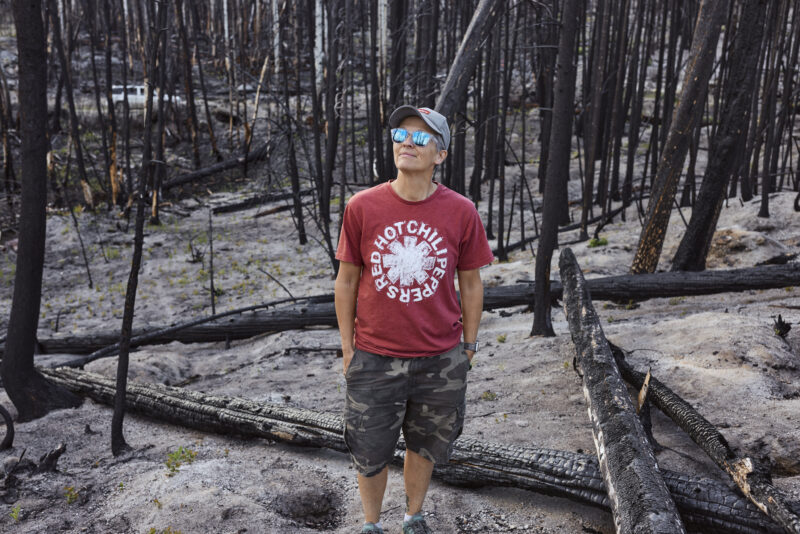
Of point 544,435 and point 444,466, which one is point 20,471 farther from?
point 544,435

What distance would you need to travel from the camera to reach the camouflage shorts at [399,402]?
2.43 metres

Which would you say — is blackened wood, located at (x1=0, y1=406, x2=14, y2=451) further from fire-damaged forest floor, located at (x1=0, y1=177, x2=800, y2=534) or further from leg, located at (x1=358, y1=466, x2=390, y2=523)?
leg, located at (x1=358, y1=466, x2=390, y2=523)

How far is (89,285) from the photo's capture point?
1051cm

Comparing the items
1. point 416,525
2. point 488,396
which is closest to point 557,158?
point 488,396

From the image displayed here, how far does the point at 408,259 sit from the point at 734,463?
5.40 ft

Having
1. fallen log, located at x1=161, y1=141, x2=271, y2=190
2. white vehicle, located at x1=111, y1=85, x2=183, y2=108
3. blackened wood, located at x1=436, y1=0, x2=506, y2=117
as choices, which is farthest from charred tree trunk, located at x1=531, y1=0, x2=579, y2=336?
white vehicle, located at x1=111, y1=85, x2=183, y2=108

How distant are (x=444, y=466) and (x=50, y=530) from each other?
2.03 meters

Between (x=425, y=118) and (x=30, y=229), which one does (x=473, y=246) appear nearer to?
(x=425, y=118)

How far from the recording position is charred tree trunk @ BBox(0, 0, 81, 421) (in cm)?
439

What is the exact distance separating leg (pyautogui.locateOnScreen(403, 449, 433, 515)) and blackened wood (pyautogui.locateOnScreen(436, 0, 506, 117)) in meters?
3.33

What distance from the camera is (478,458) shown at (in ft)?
10.2

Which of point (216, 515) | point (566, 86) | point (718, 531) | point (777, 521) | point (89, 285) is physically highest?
point (566, 86)

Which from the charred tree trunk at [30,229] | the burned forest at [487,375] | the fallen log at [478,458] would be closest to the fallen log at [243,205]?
the burned forest at [487,375]

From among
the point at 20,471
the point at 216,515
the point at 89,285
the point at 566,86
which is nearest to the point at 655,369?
the point at 566,86
